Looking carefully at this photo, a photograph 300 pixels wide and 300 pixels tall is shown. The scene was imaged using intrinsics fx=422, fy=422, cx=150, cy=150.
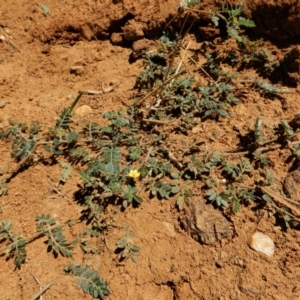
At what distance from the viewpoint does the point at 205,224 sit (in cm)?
233

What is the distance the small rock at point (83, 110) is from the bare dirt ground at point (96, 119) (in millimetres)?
34

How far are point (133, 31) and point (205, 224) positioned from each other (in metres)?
1.61

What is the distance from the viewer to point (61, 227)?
2477 millimetres

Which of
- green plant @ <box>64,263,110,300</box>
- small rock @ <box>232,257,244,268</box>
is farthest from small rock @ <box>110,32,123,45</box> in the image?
small rock @ <box>232,257,244,268</box>

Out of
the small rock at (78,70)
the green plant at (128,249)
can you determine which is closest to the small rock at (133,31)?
the small rock at (78,70)

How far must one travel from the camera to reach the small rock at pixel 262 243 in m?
2.22

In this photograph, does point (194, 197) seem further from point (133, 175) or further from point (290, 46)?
point (290, 46)

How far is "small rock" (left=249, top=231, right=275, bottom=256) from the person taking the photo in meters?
2.22

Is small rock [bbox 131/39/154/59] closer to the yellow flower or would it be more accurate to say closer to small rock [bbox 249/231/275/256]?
the yellow flower

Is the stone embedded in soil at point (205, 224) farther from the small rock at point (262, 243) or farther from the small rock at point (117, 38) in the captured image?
the small rock at point (117, 38)

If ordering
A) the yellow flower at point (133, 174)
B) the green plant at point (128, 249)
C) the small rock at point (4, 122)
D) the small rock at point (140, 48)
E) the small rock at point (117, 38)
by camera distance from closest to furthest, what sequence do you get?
1. the green plant at point (128, 249)
2. the yellow flower at point (133, 174)
3. the small rock at point (4, 122)
4. the small rock at point (140, 48)
5. the small rock at point (117, 38)

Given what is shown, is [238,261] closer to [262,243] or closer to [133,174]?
[262,243]

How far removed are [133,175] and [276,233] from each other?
86 centimetres

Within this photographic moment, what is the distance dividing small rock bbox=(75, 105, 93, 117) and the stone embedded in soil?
1.05m
